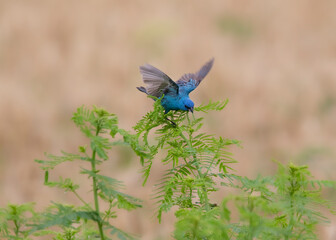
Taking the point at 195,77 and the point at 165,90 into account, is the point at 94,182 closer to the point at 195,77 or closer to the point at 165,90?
the point at 165,90

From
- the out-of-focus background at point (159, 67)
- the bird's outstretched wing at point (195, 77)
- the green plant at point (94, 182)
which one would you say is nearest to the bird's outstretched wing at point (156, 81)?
the bird's outstretched wing at point (195, 77)

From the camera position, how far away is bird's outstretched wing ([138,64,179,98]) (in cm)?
182

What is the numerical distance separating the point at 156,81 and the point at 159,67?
5218 mm

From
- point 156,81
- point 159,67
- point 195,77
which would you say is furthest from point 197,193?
point 159,67

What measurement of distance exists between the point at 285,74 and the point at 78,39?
2.87 meters

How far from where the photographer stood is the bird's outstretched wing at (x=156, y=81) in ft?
5.96

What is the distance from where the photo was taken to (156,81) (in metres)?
1.88

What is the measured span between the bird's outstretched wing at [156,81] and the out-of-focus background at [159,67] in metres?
2.95

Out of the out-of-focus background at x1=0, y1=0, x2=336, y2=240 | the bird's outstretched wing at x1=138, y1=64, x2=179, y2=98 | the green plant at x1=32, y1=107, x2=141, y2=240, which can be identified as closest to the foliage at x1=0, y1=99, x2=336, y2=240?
the green plant at x1=32, y1=107, x2=141, y2=240

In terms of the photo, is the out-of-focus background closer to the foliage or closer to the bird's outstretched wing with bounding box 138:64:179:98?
the bird's outstretched wing with bounding box 138:64:179:98

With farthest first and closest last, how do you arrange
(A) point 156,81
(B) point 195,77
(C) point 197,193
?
(B) point 195,77 → (A) point 156,81 → (C) point 197,193

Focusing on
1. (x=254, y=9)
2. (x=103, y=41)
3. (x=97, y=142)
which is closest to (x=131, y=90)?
(x=103, y=41)

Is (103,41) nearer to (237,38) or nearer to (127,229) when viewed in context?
(237,38)

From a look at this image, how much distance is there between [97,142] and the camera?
45.6 inches
